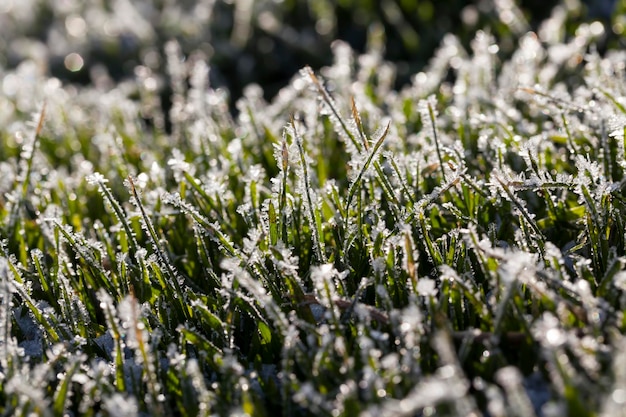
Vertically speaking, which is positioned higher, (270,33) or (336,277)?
(270,33)

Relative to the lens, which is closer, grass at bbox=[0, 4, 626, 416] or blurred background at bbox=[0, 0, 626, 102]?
grass at bbox=[0, 4, 626, 416]

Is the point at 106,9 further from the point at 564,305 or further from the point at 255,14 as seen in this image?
the point at 564,305

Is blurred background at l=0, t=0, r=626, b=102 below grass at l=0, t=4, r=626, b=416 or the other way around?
the other way around

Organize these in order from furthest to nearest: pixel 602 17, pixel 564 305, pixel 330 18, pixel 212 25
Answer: pixel 212 25 < pixel 330 18 < pixel 602 17 < pixel 564 305

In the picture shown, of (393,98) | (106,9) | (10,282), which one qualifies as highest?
(106,9)

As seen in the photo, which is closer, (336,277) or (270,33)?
(336,277)

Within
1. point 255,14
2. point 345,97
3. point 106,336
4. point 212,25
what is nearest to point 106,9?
point 212,25
